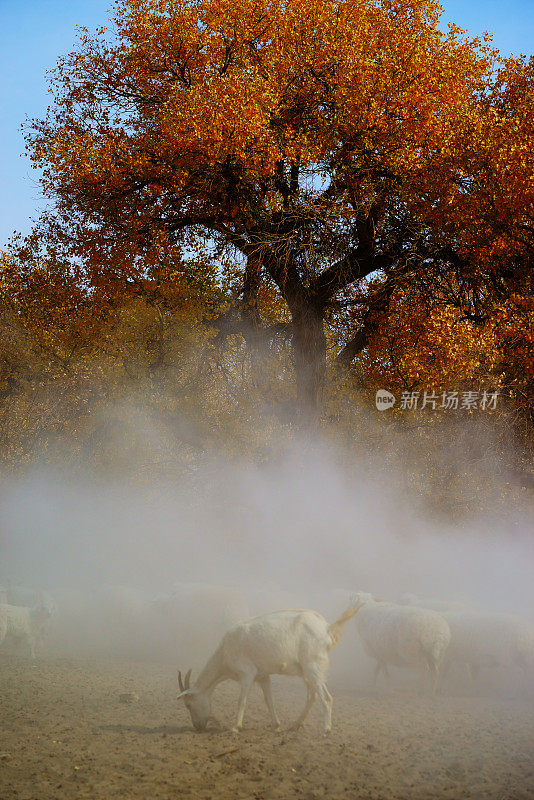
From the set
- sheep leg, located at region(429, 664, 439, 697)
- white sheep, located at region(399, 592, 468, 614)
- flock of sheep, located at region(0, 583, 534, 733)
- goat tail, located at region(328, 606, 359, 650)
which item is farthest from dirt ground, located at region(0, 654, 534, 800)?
white sheep, located at region(399, 592, 468, 614)

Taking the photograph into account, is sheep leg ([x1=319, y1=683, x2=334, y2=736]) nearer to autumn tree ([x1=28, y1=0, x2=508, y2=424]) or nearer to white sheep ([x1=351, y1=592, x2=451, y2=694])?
white sheep ([x1=351, y1=592, x2=451, y2=694])

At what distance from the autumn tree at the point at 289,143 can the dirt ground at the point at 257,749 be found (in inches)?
397

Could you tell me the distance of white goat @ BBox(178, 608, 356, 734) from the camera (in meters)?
6.71

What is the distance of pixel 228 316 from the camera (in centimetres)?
1950

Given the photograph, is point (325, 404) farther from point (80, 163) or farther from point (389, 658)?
point (389, 658)

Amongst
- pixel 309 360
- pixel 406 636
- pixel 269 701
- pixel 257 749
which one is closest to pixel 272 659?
pixel 269 701

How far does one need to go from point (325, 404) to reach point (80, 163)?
28.6 ft

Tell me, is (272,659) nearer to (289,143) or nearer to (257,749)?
(257,749)

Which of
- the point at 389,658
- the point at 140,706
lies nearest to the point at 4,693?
the point at 140,706

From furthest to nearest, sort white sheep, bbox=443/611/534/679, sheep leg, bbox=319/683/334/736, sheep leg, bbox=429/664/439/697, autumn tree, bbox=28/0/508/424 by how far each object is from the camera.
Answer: autumn tree, bbox=28/0/508/424 → white sheep, bbox=443/611/534/679 → sheep leg, bbox=429/664/439/697 → sheep leg, bbox=319/683/334/736

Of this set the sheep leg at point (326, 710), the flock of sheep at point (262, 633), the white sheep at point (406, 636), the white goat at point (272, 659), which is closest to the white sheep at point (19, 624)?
the flock of sheep at point (262, 633)

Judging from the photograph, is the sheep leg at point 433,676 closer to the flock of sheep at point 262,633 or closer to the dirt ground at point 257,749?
the flock of sheep at point 262,633

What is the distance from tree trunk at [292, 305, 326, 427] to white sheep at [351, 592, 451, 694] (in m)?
8.23

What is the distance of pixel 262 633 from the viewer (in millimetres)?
6871
